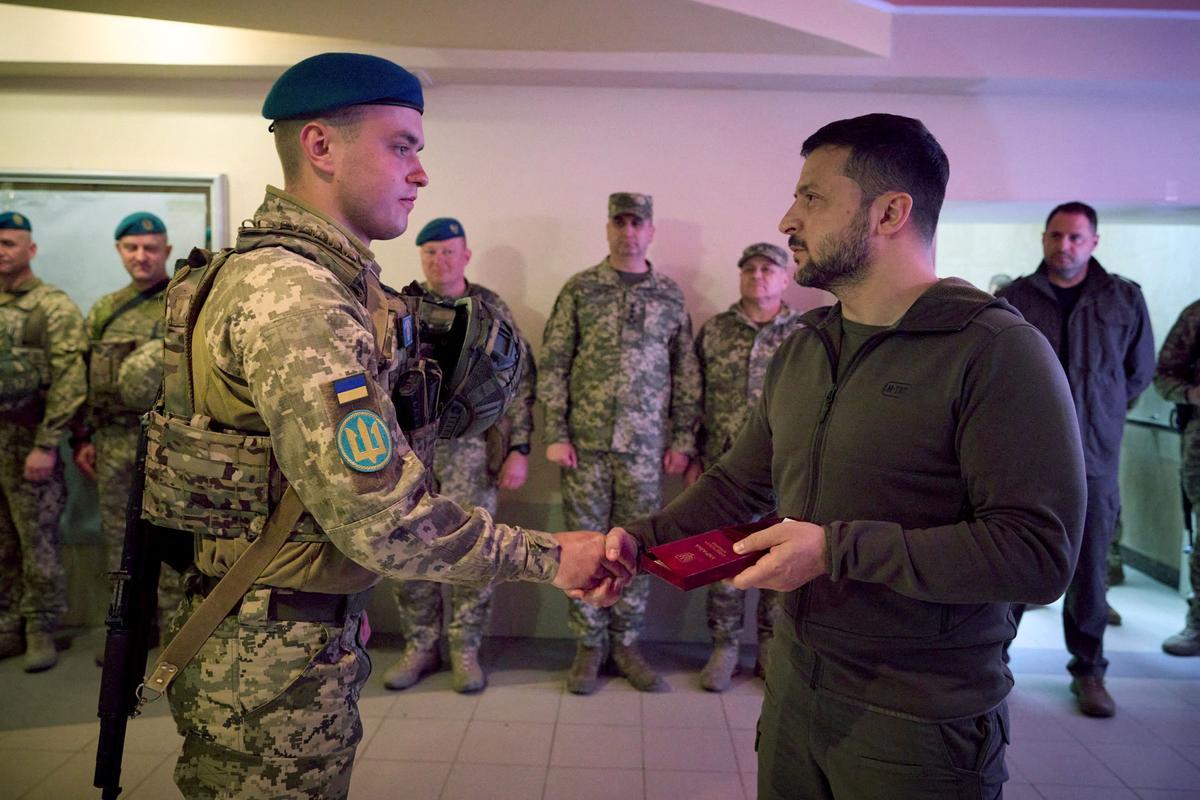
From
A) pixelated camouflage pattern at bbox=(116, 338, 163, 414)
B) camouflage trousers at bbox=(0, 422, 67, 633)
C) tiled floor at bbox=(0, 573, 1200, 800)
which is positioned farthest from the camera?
camouflage trousers at bbox=(0, 422, 67, 633)

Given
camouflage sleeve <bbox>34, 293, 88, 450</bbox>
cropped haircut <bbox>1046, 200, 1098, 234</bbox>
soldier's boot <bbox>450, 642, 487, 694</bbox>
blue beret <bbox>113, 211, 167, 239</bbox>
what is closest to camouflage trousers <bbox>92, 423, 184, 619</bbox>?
camouflage sleeve <bbox>34, 293, 88, 450</bbox>

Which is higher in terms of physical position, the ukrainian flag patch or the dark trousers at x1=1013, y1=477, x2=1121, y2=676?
the ukrainian flag patch

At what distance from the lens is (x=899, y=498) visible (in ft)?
4.28

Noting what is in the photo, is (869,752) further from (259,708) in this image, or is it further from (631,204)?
(631,204)

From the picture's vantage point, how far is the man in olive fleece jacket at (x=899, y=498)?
1167 mm

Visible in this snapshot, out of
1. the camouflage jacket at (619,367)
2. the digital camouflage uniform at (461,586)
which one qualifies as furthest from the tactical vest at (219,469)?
the camouflage jacket at (619,367)

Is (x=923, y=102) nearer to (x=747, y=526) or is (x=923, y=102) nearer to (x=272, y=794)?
(x=747, y=526)

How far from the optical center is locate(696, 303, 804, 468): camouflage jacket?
141 inches

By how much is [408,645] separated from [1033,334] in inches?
118

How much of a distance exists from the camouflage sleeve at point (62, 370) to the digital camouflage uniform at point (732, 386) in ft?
9.00

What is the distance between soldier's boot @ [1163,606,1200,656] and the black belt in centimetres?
404

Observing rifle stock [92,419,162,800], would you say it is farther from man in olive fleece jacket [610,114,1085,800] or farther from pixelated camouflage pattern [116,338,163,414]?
pixelated camouflage pattern [116,338,163,414]

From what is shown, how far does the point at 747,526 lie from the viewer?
1471 mm

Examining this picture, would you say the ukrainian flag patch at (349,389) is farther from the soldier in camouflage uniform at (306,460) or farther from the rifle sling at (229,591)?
the rifle sling at (229,591)
